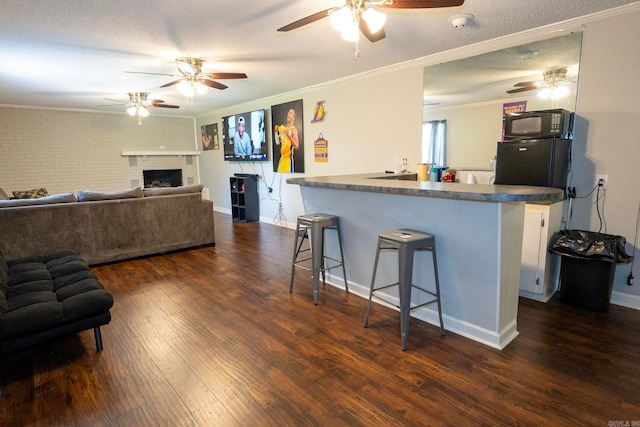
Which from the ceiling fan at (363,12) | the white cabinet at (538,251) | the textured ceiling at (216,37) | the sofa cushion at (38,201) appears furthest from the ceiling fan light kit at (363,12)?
the sofa cushion at (38,201)

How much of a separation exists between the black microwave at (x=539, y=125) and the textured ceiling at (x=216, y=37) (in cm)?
78

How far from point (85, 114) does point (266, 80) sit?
4.97 metres

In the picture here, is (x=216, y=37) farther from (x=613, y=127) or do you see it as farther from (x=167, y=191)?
(x=613, y=127)

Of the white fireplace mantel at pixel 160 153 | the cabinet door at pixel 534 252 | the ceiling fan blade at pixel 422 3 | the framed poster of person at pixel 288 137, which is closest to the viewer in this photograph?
Result: the ceiling fan blade at pixel 422 3

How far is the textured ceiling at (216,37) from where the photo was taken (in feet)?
8.09

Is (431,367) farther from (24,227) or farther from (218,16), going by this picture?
(24,227)

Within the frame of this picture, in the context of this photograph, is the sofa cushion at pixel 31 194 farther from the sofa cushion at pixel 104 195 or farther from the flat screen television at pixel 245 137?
the flat screen television at pixel 245 137

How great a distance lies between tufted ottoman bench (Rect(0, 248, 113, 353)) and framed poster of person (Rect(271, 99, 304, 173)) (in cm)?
→ 372

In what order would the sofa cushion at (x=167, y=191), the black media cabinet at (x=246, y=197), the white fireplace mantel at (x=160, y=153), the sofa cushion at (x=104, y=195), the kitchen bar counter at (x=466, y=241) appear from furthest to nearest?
1. the white fireplace mantel at (x=160, y=153)
2. the black media cabinet at (x=246, y=197)
3. the sofa cushion at (x=167, y=191)
4. the sofa cushion at (x=104, y=195)
5. the kitchen bar counter at (x=466, y=241)

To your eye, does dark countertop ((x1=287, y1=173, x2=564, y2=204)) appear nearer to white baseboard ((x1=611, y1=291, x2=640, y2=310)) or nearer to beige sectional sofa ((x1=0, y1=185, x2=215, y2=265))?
white baseboard ((x1=611, y1=291, x2=640, y2=310))

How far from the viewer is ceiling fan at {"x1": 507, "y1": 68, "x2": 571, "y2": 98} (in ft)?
9.55

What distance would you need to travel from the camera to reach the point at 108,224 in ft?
13.5

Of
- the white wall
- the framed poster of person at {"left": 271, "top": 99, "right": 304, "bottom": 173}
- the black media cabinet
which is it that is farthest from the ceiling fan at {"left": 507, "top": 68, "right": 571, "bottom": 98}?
the black media cabinet

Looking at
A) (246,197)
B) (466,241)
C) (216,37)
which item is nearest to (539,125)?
(466,241)
